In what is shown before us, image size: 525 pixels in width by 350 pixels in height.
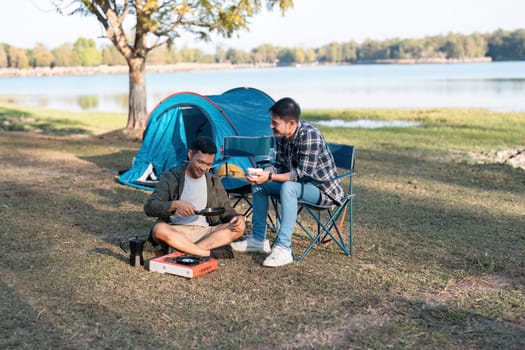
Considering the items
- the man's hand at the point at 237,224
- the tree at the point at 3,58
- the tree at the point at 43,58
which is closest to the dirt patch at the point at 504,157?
the man's hand at the point at 237,224

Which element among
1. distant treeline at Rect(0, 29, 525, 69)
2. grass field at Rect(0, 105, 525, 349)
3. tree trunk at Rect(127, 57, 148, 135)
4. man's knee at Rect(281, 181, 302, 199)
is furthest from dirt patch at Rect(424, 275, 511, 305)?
distant treeline at Rect(0, 29, 525, 69)

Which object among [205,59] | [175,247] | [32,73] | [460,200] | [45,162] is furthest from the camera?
[205,59]

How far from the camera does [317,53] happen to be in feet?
404

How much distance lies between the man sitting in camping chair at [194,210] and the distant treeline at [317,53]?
7648 centimetres

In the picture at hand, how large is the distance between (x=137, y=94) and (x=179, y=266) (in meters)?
8.44

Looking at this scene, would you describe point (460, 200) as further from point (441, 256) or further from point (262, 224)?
point (262, 224)

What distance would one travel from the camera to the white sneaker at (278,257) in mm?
4305

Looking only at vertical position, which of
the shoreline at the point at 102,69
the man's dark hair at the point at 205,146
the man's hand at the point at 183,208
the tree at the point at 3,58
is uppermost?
the tree at the point at 3,58

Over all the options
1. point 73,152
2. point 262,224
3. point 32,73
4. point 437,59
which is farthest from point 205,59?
point 262,224

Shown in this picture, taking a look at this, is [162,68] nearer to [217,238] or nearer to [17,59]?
[17,59]

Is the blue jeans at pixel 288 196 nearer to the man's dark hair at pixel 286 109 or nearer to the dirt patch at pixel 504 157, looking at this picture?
the man's dark hair at pixel 286 109

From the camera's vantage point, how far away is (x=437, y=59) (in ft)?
339

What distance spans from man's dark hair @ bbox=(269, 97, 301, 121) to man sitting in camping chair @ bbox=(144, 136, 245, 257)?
0.50m

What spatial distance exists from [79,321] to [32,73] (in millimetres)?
85242
